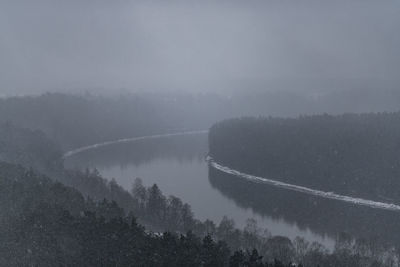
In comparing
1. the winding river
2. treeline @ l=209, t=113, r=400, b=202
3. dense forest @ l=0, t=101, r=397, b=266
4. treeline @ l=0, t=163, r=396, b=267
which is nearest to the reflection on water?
the winding river

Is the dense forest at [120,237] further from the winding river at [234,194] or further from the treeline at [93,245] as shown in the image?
the winding river at [234,194]

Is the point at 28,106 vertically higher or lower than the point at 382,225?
higher

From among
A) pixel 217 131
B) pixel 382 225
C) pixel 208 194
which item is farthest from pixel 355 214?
pixel 217 131

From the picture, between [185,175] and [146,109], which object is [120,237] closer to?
[185,175]

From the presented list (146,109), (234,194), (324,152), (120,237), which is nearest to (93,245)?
(120,237)

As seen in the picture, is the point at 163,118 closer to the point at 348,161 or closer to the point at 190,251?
the point at 348,161

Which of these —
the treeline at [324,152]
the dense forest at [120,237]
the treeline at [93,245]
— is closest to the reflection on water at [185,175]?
the dense forest at [120,237]
